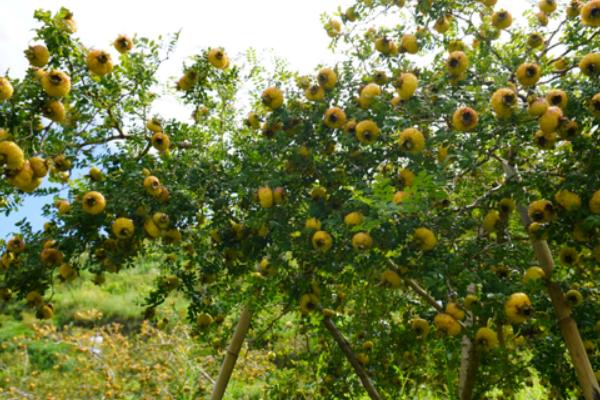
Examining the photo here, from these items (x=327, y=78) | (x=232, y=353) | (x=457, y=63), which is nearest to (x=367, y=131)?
(x=327, y=78)

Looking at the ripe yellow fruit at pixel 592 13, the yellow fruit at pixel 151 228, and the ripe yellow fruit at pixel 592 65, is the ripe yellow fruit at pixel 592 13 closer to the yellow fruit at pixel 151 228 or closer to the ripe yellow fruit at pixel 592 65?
the ripe yellow fruit at pixel 592 65

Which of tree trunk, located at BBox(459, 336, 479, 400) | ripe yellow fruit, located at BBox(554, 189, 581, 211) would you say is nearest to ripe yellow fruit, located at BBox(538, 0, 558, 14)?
ripe yellow fruit, located at BBox(554, 189, 581, 211)

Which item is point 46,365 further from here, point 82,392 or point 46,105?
point 46,105

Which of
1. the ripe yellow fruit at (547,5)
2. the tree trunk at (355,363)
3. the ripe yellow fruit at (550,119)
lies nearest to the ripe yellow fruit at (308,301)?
the tree trunk at (355,363)

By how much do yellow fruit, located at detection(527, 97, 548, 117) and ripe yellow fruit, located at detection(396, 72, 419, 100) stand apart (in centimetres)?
50

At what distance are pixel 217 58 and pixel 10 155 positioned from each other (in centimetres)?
118

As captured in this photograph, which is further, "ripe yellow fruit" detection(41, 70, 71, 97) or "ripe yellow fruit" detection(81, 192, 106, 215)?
"ripe yellow fruit" detection(81, 192, 106, 215)

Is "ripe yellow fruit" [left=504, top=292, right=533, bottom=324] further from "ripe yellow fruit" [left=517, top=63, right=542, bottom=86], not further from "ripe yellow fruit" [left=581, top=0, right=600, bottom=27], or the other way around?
"ripe yellow fruit" [left=581, top=0, right=600, bottom=27]

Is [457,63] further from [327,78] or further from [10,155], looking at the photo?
[10,155]

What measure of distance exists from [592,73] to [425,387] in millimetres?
2809

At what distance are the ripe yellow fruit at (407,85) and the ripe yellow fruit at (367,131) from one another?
0.24m

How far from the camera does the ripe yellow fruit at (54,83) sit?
2035 mm

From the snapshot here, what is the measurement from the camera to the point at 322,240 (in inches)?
81.6

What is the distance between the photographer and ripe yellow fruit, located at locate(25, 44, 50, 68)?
84.1 inches
